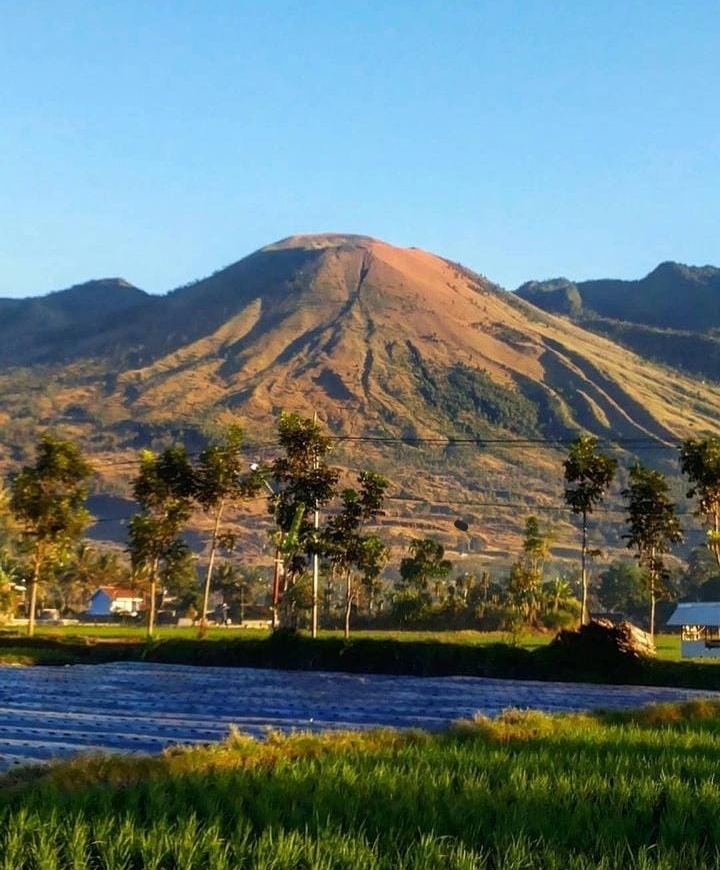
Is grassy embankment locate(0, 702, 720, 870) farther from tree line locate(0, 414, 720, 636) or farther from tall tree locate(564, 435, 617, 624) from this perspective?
tall tree locate(564, 435, 617, 624)

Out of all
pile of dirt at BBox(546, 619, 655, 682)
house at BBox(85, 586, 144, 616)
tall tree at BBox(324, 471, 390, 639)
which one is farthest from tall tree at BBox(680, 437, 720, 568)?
house at BBox(85, 586, 144, 616)

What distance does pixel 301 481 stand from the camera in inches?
1247

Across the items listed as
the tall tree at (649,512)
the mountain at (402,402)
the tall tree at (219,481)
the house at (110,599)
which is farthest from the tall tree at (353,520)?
the mountain at (402,402)

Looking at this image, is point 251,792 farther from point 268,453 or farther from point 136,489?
point 268,453

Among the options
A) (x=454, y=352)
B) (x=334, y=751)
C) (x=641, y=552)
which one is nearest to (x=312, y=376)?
(x=454, y=352)

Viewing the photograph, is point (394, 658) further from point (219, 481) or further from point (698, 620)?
point (698, 620)

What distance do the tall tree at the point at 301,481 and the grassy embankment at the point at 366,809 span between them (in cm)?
2148

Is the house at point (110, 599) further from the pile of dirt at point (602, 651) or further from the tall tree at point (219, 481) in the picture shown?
the pile of dirt at point (602, 651)

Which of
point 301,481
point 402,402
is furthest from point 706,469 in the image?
point 402,402

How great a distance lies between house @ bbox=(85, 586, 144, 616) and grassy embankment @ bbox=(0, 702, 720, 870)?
7668 centimetres

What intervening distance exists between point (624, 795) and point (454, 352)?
17567cm

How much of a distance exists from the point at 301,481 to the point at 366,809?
25.1m

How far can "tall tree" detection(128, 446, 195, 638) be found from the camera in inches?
1292

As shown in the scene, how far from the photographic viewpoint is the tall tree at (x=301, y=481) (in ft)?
104
